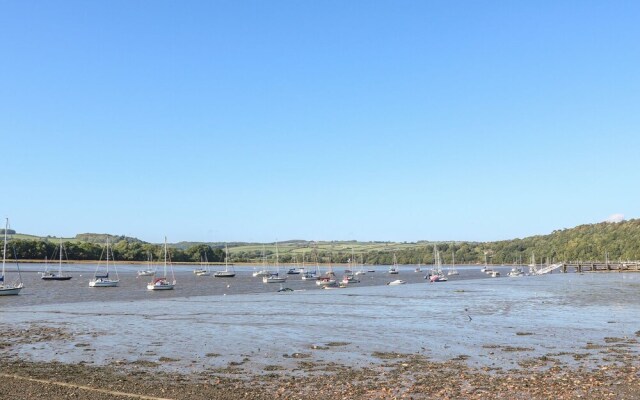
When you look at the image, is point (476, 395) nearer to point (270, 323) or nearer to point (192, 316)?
point (270, 323)

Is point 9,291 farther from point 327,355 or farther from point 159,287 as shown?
point 327,355

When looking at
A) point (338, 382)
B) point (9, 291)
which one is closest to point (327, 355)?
point (338, 382)

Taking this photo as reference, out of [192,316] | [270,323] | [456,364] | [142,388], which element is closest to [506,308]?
[270,323]

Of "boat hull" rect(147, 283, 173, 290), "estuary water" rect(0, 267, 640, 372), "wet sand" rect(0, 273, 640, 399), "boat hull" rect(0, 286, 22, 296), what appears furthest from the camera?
"boat hull" rect(147, 283, 173, 290)

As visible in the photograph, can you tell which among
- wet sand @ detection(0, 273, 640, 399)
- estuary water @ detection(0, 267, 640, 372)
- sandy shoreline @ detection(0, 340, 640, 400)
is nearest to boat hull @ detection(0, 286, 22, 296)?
estuary water @ detection(0, 267, 640, 372)

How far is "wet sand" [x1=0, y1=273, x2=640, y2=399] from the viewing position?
20.2 m

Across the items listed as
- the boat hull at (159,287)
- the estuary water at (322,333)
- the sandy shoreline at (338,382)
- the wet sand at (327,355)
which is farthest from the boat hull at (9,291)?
the sandy shoreline at (338,382)

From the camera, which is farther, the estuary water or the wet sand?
the estuary water

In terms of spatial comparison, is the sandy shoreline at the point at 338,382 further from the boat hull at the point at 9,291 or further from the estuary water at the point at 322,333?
the boat hull at the point at 9,291

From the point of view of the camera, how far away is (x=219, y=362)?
26.7 meters

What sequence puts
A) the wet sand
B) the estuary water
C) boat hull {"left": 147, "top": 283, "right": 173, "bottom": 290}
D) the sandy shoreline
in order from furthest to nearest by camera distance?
boat hull {"left": 147, "top": 283, "right": 173, "bottom": 290} → the estuary water → the wet sand → the sandy shoreline

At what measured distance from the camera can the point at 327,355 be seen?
28625mm

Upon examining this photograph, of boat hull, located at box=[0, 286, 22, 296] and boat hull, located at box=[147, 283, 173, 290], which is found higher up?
boat hull, located at box=[0, 286, 22, 296]

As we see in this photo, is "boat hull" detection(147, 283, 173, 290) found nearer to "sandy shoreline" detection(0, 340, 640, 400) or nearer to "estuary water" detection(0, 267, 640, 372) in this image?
"estuary water" detection(0, 267, 640, 372)
